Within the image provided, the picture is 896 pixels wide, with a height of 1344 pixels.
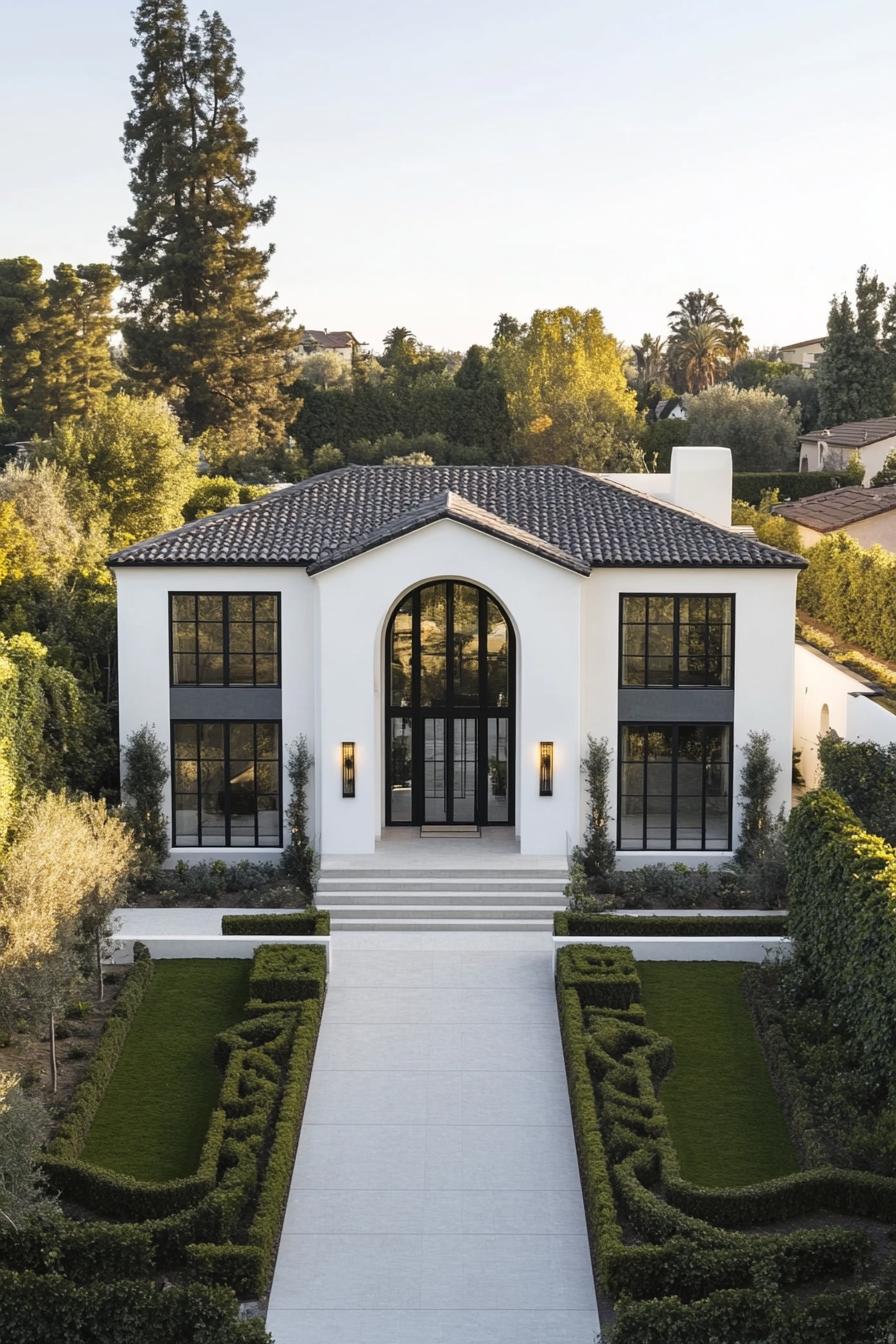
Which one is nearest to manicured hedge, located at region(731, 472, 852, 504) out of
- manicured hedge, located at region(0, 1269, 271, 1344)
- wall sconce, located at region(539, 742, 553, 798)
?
wall sconce, located at region(539, 742, 553, 798)

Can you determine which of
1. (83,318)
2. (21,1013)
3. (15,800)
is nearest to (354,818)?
(15,800)

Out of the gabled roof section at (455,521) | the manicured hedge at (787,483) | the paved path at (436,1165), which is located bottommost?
the paved path at (436,1165)

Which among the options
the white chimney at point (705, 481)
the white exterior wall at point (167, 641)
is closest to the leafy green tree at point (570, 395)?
the white chimney at point (705, 481)

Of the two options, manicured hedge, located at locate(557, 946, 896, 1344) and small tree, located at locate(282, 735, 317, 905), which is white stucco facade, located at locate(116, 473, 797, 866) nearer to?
small tree, located at locate(282, 735, 317, 905)

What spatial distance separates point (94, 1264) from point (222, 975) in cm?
921

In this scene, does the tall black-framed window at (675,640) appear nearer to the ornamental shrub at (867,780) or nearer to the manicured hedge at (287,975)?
the ornamental shrub at (867,780)

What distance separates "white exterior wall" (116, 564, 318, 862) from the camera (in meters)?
31.6

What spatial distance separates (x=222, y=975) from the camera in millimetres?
26016

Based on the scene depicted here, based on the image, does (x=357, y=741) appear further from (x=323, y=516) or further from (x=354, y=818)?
(x=323, y=516)

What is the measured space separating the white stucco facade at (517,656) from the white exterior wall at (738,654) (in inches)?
0.8

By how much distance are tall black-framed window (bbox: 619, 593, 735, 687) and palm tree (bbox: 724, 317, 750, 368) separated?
299 ft

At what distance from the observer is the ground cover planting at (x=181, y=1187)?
626 inches

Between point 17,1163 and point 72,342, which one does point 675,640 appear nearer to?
point 17,1163

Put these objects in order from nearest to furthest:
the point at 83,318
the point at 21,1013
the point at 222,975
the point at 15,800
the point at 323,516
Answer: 1. the point at 21,1013
2. the point at 222,975
3. the point at 15,800
4. the point at 323,516
5. the point at 83,318
